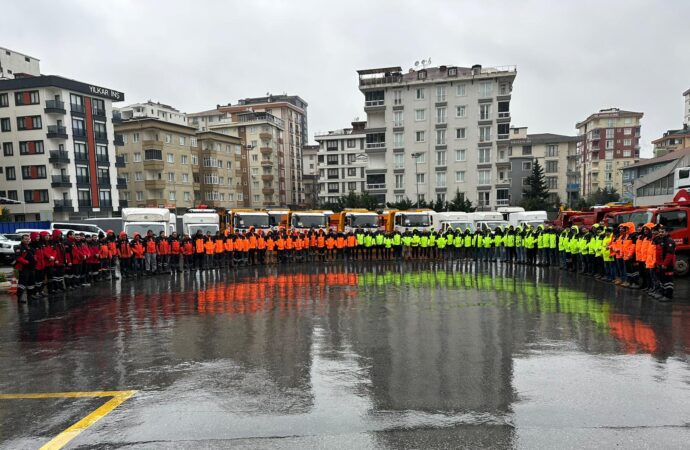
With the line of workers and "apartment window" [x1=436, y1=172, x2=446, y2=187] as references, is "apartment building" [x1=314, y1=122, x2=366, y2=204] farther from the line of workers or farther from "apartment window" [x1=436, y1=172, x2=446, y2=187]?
the line of workers

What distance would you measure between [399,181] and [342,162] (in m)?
23.0

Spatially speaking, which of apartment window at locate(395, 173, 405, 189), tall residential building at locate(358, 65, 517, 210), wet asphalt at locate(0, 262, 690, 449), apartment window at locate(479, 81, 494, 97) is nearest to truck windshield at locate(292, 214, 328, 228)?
wet asphalt at locate(0, 262, 690, 449)

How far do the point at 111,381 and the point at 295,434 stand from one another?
3.27m

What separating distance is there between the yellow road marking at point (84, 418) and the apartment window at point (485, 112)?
56.4 meters

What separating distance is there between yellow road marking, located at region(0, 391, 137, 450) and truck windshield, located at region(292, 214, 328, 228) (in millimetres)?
21473

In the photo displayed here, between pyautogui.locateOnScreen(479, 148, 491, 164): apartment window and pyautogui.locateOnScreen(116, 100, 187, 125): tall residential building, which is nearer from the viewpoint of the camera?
pyautogui.locateOnScreen(479, 148, 491, 164): apartment window

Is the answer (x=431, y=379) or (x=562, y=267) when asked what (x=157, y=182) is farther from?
(x=431, y=379)

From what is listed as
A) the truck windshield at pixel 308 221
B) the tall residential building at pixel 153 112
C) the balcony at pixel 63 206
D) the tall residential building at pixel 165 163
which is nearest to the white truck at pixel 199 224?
the truck windshield at pixel 308 221

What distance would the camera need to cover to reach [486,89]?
5569 centimetres

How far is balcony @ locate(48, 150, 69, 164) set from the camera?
49.5 metres

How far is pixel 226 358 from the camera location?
723 cm

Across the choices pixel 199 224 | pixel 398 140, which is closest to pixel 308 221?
pixel 199 224

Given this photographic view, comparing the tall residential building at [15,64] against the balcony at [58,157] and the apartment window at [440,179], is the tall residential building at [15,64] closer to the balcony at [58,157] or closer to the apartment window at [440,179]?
the balcony at [58,157]

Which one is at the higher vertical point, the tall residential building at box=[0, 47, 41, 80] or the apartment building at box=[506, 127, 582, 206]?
the tall residential building at box=[0, 47, 41, 80]
